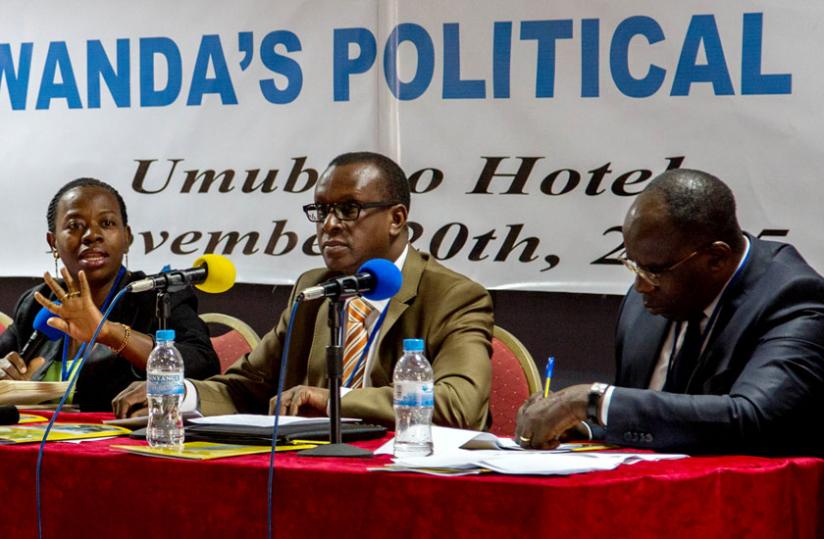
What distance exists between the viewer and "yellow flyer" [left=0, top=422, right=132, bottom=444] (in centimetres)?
254

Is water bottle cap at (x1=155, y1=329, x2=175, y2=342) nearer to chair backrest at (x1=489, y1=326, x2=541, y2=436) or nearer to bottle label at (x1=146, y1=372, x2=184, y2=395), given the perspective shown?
bottle label at (x1=146, y1=372, x2=184, y2=395)

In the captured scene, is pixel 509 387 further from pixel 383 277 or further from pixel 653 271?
Answer: pixel 383 277

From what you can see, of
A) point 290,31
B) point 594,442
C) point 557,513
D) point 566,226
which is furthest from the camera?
point 290,31

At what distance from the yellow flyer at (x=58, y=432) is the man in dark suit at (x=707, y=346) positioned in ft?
3.14

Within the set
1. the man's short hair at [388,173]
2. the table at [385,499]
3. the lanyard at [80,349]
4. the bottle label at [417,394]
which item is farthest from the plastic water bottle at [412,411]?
the lanyard at [80,349]

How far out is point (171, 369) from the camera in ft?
8.70

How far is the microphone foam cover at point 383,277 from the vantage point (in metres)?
2.30

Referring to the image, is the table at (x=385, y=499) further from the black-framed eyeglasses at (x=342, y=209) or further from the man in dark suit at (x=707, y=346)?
the black-framed eyeglasses at (x=342, y=209)

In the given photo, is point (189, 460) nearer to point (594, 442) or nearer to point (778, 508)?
point (594, 442)

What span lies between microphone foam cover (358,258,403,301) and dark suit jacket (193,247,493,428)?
0.61m

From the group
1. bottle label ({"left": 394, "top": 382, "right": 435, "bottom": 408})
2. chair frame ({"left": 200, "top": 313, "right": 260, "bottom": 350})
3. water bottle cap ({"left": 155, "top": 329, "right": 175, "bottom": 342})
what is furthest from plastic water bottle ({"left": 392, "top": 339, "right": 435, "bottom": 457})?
Result: chair frame ({"left": 200, "top": 313, "right": 260, "bottom": 350})

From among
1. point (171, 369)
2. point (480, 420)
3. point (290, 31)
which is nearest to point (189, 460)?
point (171, 369)

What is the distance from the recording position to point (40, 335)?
3771 millimetres

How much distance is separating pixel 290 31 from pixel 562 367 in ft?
5.50
